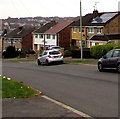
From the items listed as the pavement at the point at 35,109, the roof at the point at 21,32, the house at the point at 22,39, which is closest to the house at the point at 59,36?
the house at the point at 22,39

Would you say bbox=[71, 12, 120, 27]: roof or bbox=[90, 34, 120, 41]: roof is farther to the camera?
bbox=[71, 12, 120, 27]: roof

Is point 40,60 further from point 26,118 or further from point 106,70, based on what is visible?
point 26,118

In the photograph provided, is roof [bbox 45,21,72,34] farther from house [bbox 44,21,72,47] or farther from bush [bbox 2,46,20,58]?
bush [bbox 2,46,20,58]

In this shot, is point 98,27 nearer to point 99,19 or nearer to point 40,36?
point 99,19

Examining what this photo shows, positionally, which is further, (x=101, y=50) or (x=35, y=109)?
(x=101, y=50)

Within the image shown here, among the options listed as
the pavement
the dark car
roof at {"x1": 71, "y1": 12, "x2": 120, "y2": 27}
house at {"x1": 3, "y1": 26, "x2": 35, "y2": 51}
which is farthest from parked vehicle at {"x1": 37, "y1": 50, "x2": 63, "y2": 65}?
house at {"x1": 3, "y1": 26, "x2": 35, "y2": 51}

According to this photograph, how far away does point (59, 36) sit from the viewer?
2938 inches

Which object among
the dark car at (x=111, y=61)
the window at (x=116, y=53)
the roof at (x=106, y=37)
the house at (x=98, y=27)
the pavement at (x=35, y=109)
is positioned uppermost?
the house at (x=98, y=27)

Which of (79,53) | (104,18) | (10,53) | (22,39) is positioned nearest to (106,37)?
(104,18)

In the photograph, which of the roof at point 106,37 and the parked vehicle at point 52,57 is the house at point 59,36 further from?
the parked vehicle at point 52,57

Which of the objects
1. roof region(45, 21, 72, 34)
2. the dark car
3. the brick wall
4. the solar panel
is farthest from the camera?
roof region(45, 21, 72, 34)

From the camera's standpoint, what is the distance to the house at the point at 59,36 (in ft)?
246

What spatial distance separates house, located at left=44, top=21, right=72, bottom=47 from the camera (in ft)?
246

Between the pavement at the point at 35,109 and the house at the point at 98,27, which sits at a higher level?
the house at the point at 98,27
